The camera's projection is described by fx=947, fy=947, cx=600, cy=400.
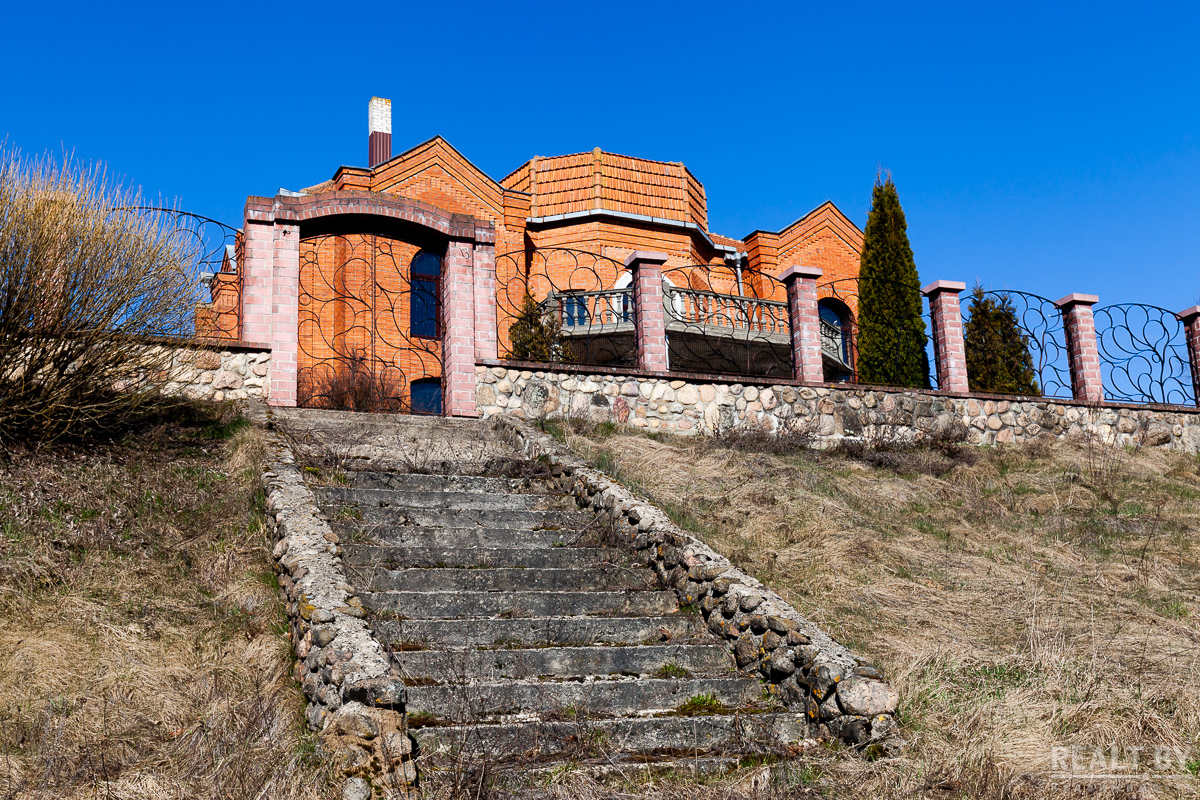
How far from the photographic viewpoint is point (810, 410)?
12492mm

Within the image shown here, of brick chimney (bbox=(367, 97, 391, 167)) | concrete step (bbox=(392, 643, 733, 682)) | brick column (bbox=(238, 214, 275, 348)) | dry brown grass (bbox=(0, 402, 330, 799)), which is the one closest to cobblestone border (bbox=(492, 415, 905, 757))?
concrete step (bbox=(392, 643, 733, 682))

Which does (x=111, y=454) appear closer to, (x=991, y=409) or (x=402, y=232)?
(x=402, y=232)

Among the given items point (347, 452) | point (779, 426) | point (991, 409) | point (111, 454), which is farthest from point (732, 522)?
point (991, 409)

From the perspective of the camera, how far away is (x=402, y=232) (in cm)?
1138

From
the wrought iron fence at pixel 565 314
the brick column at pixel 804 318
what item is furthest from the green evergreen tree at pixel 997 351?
the wrought iron fence at pixel 565 314

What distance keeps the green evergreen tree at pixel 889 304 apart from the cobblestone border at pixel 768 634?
355 inches

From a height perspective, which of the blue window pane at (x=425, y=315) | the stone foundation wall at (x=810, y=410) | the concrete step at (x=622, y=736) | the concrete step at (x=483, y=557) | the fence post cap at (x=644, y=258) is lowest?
the concrete step at (x=622, y=736)

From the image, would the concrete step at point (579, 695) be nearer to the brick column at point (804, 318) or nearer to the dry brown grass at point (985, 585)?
the dry brown grass at point (985, 585)

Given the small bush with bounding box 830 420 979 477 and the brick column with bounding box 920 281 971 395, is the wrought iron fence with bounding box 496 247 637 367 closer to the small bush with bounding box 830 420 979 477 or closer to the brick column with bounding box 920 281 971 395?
the small bush with bounding box 830 420 979 477

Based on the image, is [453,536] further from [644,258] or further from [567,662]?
[644,258]

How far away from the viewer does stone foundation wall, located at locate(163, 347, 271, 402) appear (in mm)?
9961

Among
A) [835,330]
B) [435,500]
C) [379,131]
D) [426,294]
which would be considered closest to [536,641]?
[435,500]

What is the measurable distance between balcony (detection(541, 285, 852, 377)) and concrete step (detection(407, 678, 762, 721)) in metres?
9.68

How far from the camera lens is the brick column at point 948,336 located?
13.5 m
